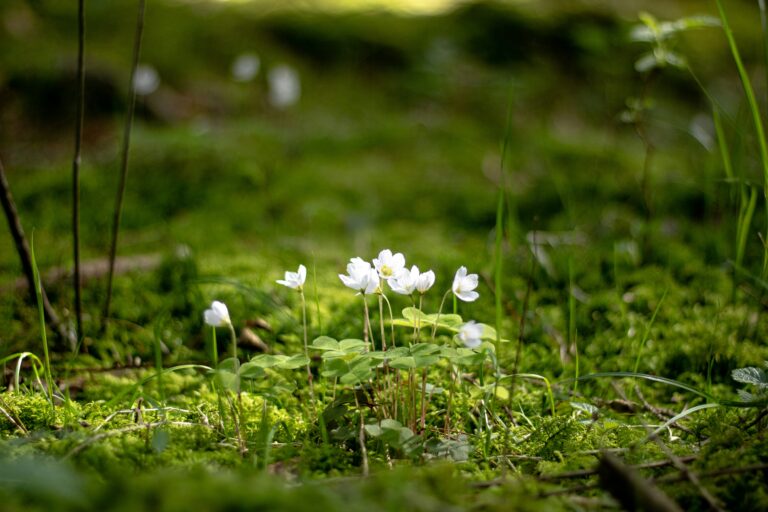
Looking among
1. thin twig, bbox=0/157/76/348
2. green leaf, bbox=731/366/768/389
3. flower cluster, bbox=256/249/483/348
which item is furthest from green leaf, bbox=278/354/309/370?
green leaf, bbox=731/366/768/389

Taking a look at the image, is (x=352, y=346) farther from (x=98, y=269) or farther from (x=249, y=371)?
(x=98, y=269)

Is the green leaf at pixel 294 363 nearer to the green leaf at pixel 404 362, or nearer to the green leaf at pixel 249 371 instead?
the green leaf at pixel 249 371

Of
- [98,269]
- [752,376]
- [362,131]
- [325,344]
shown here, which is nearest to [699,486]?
[752,376]

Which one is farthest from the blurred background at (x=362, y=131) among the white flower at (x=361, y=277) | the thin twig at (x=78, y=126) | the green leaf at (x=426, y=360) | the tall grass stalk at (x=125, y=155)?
the green leaf at (x=426, y=360)

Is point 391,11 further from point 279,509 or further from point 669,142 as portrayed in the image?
point 279,509

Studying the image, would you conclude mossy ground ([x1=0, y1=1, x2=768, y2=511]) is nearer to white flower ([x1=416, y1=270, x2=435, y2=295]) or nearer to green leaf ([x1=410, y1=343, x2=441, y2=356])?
green leaf ([x1=410, y1=343, x2=441, y2=356])
